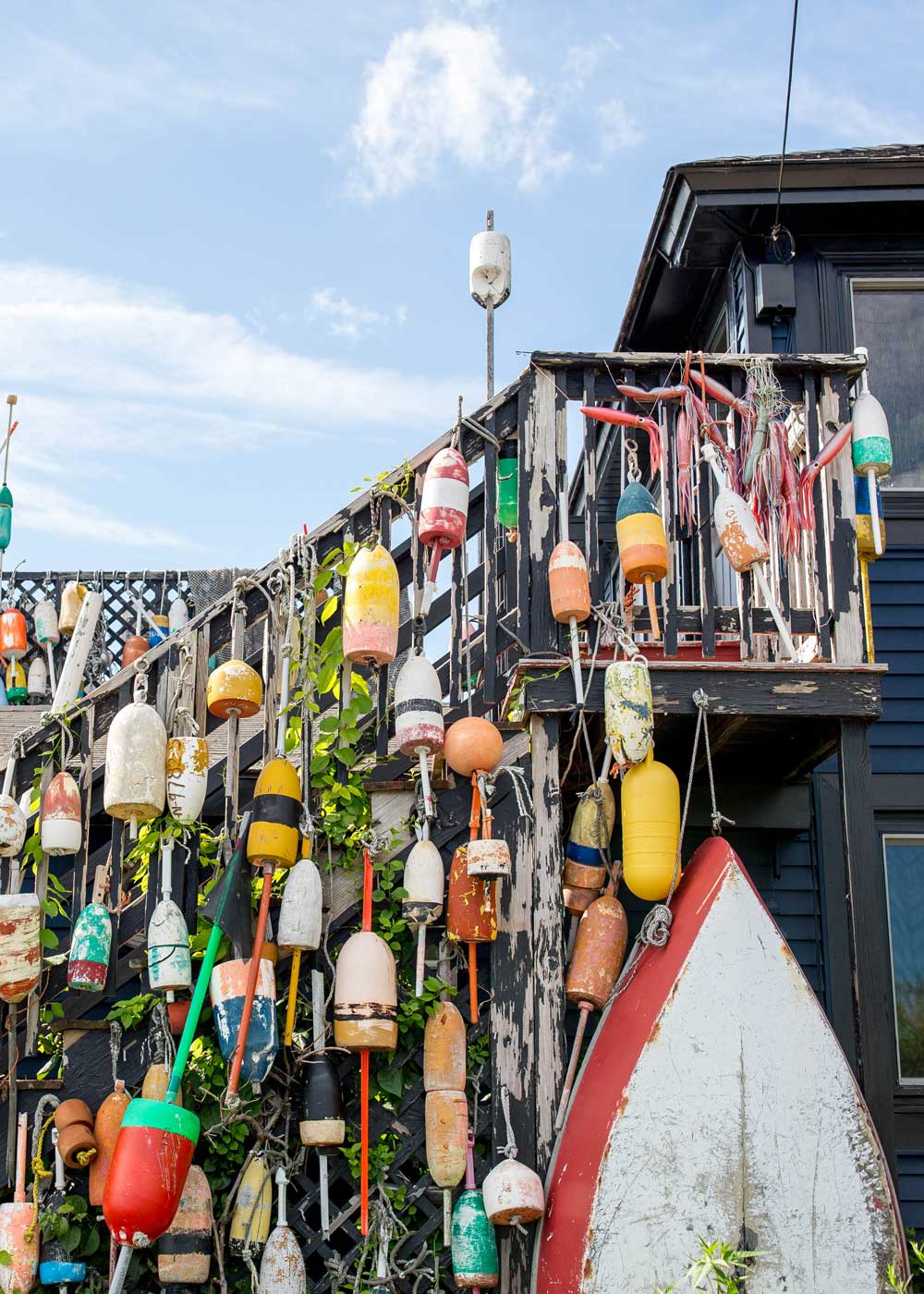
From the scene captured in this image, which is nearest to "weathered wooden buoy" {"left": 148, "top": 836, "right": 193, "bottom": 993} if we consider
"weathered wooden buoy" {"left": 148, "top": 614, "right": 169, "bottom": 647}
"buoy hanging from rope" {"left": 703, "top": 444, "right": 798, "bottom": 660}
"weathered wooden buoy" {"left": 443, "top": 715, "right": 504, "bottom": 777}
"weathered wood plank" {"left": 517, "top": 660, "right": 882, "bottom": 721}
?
"weathered wooden buoy" {"left": 443, "top": 715, "right": 504, "bottom": 777}

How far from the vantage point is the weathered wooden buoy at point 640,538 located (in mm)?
5387

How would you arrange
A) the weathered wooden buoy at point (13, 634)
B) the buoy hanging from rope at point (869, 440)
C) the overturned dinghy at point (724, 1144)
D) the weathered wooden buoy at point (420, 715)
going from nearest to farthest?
the overturned dinghy at point (724, 1144)
the weathered wooden buoy at point (420, 715)
the buoy hanging from rope at point (869, 440)
the weathered wooden buoy at point (13, 634)

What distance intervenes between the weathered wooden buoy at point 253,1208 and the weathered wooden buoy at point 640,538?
2.47 metres

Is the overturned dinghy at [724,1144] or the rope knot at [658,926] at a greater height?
the rope knot at [658,926]

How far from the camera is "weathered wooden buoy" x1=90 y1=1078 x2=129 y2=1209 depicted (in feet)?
16.0

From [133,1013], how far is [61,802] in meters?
0.79

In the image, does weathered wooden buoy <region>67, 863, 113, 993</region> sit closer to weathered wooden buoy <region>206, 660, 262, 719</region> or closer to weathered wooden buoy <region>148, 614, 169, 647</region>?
weathered wooden buoy <region>206, 660, 262, 719</region>

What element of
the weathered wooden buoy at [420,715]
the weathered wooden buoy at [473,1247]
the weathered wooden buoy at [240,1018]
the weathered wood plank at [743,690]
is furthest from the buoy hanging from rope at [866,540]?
the weathered wooden buoy at [240,1018]

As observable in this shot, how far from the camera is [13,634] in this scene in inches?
436

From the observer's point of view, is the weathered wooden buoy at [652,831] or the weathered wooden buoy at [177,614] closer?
the weathered wooden buoy at [652,831]

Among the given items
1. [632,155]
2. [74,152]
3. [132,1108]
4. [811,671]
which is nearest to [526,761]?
[811,671]

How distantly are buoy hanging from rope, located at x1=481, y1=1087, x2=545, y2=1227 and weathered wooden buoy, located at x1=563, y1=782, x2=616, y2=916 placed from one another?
3.44 feet

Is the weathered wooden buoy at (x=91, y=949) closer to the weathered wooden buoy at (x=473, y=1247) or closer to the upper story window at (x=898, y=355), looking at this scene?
the weathered wooden buoy at (x=473, y=1247)

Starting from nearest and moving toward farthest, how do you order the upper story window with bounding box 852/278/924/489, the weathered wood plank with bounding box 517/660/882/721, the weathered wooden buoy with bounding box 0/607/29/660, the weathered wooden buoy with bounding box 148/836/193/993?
the weathered wooden buoy with bounding box 148/836/193/993 → the weathered wood plank with bounding box 517/660/882/721 → the upper story window with bounding box 852/278/924/489 → the weathered wooden buoy with bounding box 0/607/29/660
